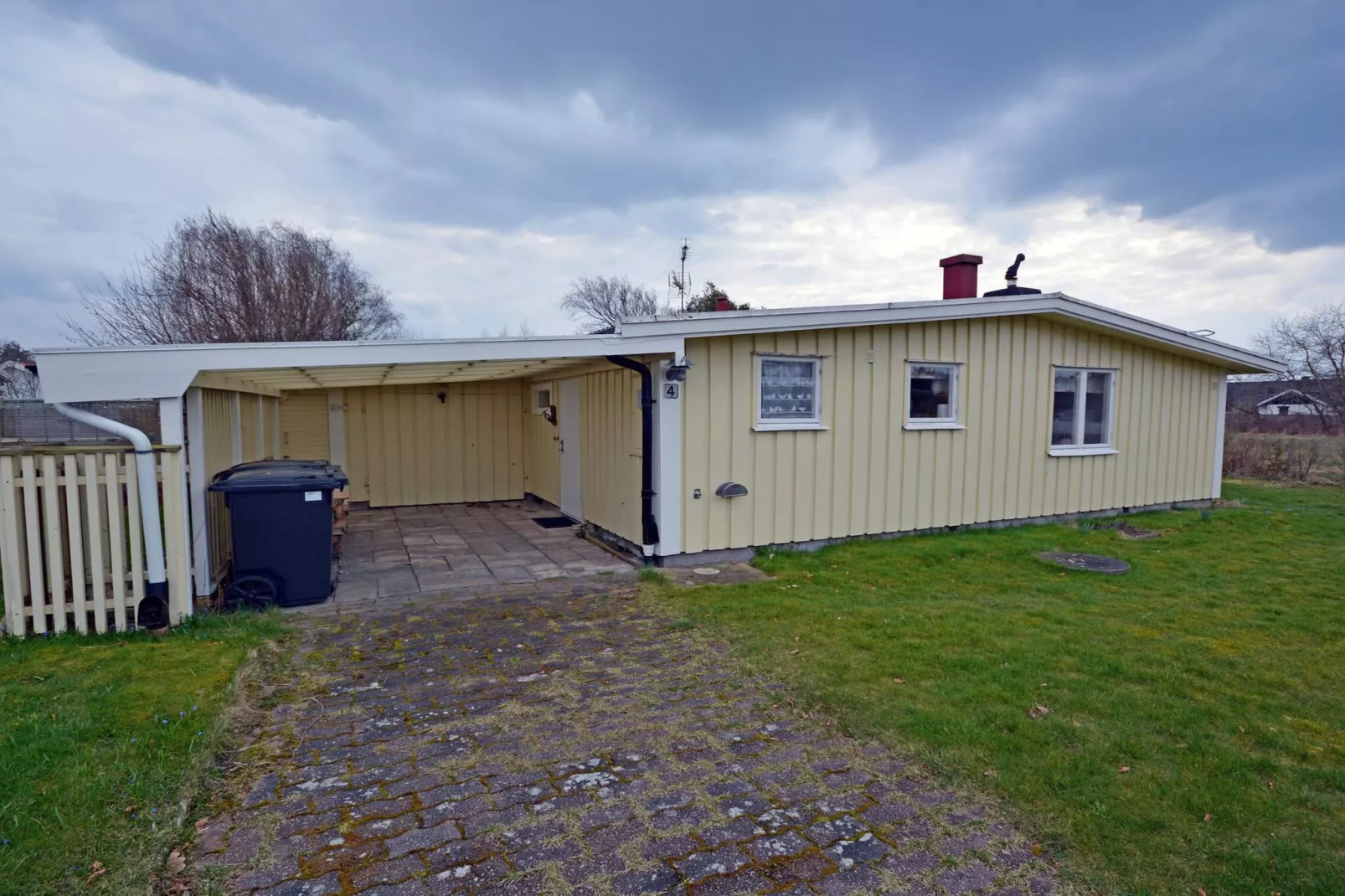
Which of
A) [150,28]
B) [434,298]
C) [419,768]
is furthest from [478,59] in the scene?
[434,298]

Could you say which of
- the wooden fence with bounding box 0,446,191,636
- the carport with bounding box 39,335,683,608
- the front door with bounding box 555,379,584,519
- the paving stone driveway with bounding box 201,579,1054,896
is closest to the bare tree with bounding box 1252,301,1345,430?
the front door with bounding box 555,379,584,519

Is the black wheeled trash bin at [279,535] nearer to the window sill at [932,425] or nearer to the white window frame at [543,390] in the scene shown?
the white window frame at [543,390]

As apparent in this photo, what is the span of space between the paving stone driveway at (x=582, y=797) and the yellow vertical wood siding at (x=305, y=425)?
7562mm

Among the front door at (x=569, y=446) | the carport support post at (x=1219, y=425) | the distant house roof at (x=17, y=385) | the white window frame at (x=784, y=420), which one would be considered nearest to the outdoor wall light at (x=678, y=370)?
the white window frame at (x=784, y=420)

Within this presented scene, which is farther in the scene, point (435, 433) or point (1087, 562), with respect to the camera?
point (435, 433)

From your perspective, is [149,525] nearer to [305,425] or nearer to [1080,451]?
[305,425]

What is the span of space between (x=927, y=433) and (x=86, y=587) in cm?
799

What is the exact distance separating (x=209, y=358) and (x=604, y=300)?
3116cm

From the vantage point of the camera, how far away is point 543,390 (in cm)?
1095

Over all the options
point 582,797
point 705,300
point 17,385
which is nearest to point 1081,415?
point 582,797

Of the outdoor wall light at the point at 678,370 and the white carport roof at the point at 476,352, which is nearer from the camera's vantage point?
the white carport roof at the point at 476,352

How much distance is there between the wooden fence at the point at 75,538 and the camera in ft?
14.8

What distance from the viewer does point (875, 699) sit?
148 inches

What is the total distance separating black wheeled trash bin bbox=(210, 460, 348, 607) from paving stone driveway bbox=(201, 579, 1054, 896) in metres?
1.52
